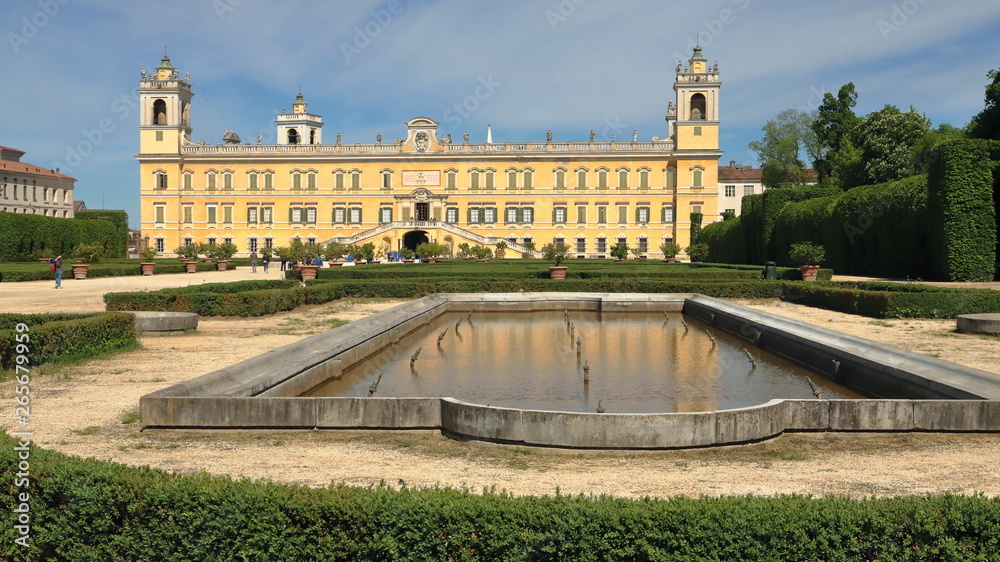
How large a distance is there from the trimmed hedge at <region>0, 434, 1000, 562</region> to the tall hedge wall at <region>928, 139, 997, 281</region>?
1959 centimetres

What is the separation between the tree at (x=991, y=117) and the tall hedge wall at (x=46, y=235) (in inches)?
1724

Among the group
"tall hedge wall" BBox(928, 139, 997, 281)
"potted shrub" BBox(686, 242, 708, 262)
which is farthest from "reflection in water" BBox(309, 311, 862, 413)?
"potted shrub" BBox(686, 242, 708, 262)

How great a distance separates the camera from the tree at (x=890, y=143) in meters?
38.9

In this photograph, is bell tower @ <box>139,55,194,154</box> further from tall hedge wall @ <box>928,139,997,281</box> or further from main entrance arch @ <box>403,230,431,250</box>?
tall hedge wall @ <box>928,139,997,281</box>

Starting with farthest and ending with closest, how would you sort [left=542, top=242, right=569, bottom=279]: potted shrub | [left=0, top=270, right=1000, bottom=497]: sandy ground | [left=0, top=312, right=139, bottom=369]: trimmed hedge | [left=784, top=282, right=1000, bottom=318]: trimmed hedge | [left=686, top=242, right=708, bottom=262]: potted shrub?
1. [left=686, top=242, right=708, bottom=262]: potted shrub
2. [left=542, top=242, right=569, bottom=279]: potted shrub
3. [left=784, top=282, right=1000, bottom=318]: trimmed hedge
4. [left=0, top=312, right=139, bottom=369]: trimmed hedge
5. [left=0, top=270, right=1000, bottom=497]: sandy ground

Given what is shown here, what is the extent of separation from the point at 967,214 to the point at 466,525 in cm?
2126

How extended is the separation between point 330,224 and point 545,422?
186 ft

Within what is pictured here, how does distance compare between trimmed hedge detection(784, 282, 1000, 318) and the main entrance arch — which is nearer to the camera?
trimmed hedge detection(784, 282, 1000, 318)

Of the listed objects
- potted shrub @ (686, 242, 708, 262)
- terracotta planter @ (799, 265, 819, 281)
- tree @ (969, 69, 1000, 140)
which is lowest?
terracotta planter @ (799, 265, 819, 281)

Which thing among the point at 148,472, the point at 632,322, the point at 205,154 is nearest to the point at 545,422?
the point at 148,472

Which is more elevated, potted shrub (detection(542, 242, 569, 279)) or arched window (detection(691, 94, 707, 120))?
arched window (detection(691, 94, 707, 120))

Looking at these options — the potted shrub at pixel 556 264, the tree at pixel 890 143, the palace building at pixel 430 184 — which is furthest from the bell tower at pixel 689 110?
the potted shrub at pixel 556 264

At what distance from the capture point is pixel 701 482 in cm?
489

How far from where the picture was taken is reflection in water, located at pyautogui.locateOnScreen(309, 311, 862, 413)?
27.0ft
